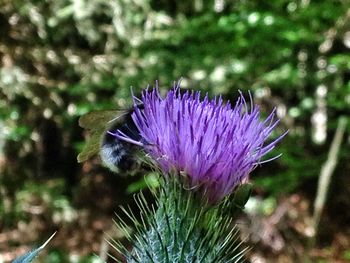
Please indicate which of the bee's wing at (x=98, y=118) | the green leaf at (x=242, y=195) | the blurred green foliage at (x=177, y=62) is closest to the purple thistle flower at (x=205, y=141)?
the green leaf at (x=242, y=195)

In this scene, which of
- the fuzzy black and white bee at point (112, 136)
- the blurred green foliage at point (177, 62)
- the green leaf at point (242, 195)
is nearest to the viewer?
the green leaf at point (242, 195)

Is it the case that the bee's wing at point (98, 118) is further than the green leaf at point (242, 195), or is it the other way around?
the bee's wing at point (98, 118)

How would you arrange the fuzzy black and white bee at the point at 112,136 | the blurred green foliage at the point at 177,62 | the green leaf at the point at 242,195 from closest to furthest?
the green leaf at the point at 242,195, the fuzzy black and white bee at the point at 112,136, the blurred green foliage at the point at 177,62

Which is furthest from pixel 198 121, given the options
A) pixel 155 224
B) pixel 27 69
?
pixel 27 69

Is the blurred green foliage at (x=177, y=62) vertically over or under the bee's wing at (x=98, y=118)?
under

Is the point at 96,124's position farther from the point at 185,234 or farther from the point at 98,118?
the point at 185,234

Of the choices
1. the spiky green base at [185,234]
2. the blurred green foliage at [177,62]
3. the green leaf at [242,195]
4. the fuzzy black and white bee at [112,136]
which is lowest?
the blurred green foliage at [177,62]

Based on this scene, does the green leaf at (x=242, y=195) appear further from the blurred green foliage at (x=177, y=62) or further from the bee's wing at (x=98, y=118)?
the blurred green foliage at (x=177, y=62)
